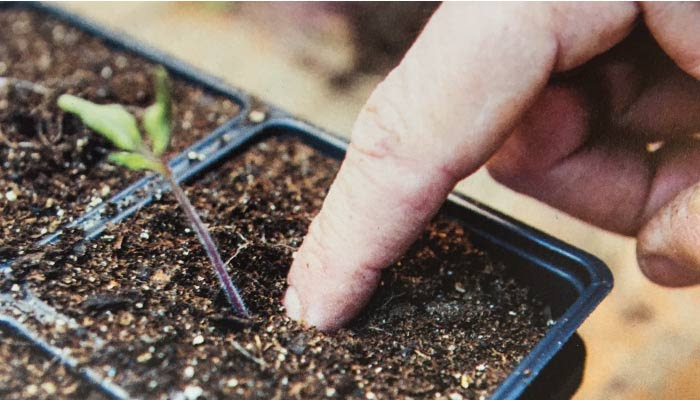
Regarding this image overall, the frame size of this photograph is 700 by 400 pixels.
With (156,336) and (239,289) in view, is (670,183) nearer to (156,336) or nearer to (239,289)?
(239,289)

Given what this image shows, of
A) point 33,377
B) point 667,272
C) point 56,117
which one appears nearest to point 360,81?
point 56,117

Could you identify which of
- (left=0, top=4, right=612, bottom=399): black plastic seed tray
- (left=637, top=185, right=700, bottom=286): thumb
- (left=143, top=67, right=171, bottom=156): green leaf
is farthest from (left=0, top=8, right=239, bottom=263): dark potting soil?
(left=637, top=185, right=700, bottom=286): thumb

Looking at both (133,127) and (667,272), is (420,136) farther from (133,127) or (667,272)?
(667,272)

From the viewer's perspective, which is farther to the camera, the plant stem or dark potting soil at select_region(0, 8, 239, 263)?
dark potting soil at select_region(0, 8, 239, 263)

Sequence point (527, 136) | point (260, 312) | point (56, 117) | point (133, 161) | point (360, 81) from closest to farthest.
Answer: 1. point (133, 161)
2. point (260, 312)
3. point (527, 136)
4. point (56, 117)
5. point (360, 81)

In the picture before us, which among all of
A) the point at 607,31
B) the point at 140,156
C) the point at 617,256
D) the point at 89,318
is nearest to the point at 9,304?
the point at 89,318

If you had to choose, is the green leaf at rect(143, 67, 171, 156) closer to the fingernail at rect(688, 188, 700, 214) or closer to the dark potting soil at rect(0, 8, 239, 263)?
the dark potting soil at rect(0, 8, 239, 263)

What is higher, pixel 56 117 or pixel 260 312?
pixel 260 312
